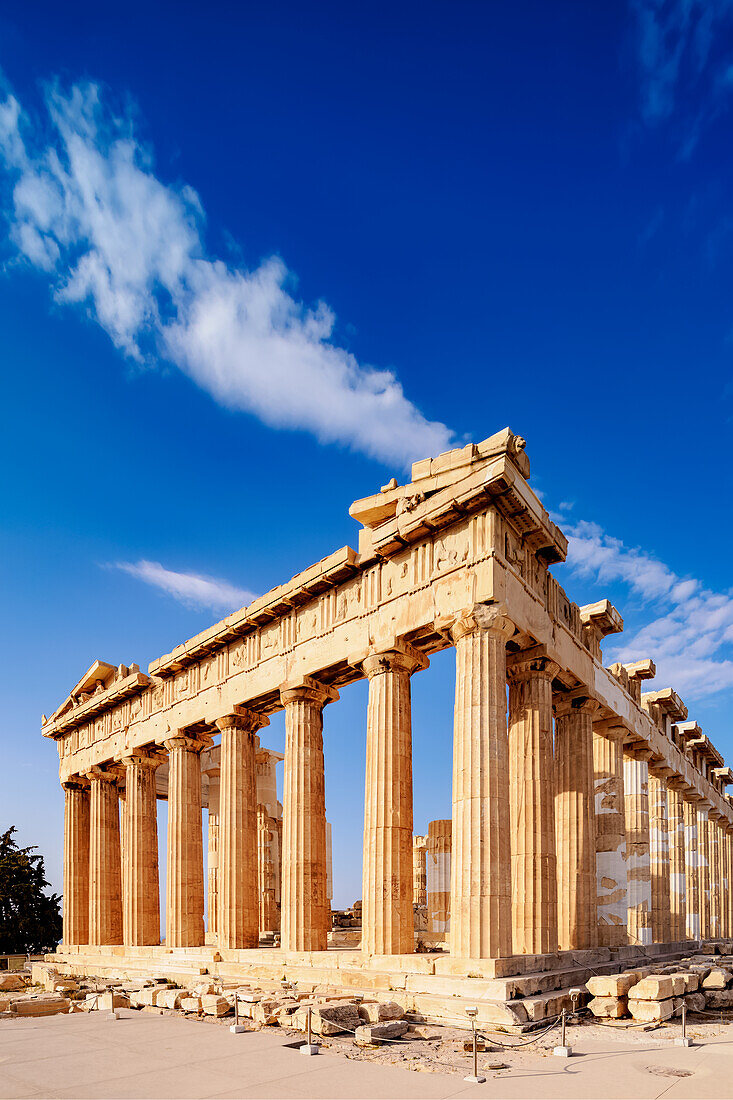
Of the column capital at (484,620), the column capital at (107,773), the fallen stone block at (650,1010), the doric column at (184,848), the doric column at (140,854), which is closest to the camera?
the fallen stone block at (650,1010)

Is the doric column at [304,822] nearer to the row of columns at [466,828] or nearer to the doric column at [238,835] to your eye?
the row of columns at [466,828]

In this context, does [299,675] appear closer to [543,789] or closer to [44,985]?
[543,789]

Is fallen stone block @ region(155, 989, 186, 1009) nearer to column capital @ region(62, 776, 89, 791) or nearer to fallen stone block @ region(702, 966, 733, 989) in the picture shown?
fallen stone block @ region(702, 966, 733, 989)

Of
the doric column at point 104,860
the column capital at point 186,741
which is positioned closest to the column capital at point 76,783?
the doric column at point 104,860

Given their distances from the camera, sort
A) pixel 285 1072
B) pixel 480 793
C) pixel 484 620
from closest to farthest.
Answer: pixel 285 1072, pixel 480 793, pixel 484 620

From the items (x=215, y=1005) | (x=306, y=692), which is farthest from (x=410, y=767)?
(x=215, y=1005)

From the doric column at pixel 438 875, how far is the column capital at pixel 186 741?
54.6 feet

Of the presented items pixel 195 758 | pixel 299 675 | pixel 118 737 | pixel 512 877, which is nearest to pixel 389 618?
pixel 299 675

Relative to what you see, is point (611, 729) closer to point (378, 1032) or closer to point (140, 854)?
point (378, 1032)

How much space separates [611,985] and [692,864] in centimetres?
2534

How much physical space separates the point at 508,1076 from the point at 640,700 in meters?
19.8

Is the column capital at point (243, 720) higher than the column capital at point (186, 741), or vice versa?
the column capital at point (243, 720)

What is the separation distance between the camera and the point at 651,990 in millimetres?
14555

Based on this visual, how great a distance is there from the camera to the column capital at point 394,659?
66.2 ft
